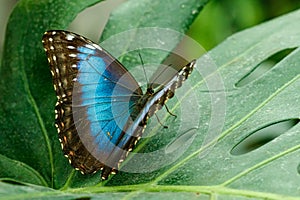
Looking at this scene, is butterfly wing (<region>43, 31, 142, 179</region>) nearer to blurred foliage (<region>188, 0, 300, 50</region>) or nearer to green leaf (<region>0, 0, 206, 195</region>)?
green leaf (<region>0, 0, 206, 195</region>)

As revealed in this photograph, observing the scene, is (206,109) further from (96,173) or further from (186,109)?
(96,173)

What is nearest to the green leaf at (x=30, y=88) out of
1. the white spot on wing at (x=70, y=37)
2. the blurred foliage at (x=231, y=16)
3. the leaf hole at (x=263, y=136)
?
the white spot on wing at (x=70, y=37)

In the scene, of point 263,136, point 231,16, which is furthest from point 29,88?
point 231,16

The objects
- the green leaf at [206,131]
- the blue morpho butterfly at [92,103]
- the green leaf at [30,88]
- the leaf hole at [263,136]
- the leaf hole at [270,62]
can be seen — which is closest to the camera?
the green leaf at [206,131]

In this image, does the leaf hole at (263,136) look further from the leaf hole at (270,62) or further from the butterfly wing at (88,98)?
the butterfly wing at (88,98)

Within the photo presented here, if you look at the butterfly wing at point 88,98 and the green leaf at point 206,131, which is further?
the butterfly wing at point 88,98

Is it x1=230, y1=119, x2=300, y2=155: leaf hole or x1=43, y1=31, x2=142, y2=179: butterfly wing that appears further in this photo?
x1=230, y1=119, x2=300, y2=155: leaf hole

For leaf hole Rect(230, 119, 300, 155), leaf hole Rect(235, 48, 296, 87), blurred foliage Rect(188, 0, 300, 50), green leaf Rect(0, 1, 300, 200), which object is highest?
blurred foliage Rect(188, 0, 300, 50)

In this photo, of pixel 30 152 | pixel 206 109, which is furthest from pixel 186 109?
pixel 30 152

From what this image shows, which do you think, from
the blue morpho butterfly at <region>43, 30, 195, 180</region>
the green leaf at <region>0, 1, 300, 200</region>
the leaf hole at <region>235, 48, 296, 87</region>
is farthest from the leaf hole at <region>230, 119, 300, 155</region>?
→ the blue morpho butterfly at <region>43, 30, 195, 180</region>
